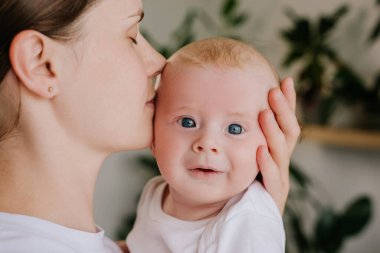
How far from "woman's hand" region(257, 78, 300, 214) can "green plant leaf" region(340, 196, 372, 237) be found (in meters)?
1.70

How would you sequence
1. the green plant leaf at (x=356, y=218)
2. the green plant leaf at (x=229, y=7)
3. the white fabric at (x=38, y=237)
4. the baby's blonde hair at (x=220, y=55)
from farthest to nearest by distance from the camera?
the green plant leaf at (x=229, y=7), the green plant leaf at (x=356, y=218), the baby's blonde hair at (x=220, y=55), the white fabric at (x=38, y=237)

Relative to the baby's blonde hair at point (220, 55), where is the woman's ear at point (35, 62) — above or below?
above

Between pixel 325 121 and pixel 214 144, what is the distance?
2317 millimetres

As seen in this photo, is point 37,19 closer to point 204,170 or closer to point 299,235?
point 204,170

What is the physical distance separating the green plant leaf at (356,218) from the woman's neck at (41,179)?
203 cm

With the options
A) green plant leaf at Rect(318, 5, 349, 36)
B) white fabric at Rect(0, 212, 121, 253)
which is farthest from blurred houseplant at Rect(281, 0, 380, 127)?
white fabric at Rect(0, 212, 121, 253)

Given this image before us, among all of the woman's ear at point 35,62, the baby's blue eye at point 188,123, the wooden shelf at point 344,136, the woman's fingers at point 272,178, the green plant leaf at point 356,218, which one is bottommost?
the green plant leaf at point 356,218

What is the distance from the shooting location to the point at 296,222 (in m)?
2.99

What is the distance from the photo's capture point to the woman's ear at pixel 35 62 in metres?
0.93

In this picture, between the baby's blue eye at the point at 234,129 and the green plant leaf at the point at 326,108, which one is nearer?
the baby's blue eye at the point at 234,129

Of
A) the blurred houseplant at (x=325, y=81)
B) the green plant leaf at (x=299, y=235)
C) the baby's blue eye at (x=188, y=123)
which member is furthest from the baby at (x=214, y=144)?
the blurred houseplant at (x=325, y=81)

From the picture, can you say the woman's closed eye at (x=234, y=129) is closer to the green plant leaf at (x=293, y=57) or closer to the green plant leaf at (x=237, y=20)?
the green plant leaf at (x=293, y=57)

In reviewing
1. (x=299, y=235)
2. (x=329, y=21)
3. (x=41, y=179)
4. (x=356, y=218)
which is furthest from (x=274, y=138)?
(x=329, y=21)

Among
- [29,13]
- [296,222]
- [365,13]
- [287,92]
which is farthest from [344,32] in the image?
[29,13]
